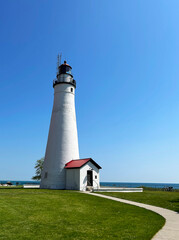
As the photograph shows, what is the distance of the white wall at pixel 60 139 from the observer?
26.4 m

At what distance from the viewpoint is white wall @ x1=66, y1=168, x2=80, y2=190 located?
24.6 metres

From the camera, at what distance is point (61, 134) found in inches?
1079

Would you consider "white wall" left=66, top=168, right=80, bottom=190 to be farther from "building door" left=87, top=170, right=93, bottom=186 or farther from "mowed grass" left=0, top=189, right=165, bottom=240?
"mowed grass" left=0, top=189, right=165, bottom=240

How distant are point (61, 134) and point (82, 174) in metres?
5.94

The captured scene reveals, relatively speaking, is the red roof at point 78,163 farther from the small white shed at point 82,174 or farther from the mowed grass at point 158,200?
the mowed grass at point 158,200

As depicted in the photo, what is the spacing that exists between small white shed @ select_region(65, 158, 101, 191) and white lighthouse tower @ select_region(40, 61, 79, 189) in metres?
0.93

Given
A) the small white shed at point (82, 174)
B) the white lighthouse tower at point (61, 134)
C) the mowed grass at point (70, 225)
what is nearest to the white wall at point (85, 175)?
the small white shed at point (82, 174)

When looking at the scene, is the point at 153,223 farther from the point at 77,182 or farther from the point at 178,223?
the point at 77,182

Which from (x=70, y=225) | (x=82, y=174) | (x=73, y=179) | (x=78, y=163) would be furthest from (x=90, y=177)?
(x=70, y=225)

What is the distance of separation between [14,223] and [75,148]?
65.8 ft

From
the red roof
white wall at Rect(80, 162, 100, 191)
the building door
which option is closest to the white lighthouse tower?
the red roof

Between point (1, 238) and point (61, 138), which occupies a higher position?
point (61, 138)

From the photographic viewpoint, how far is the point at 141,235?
7043 millimetres

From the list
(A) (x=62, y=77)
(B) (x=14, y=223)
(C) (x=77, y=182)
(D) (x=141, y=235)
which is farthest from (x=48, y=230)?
(A) (x=62, y=77)
